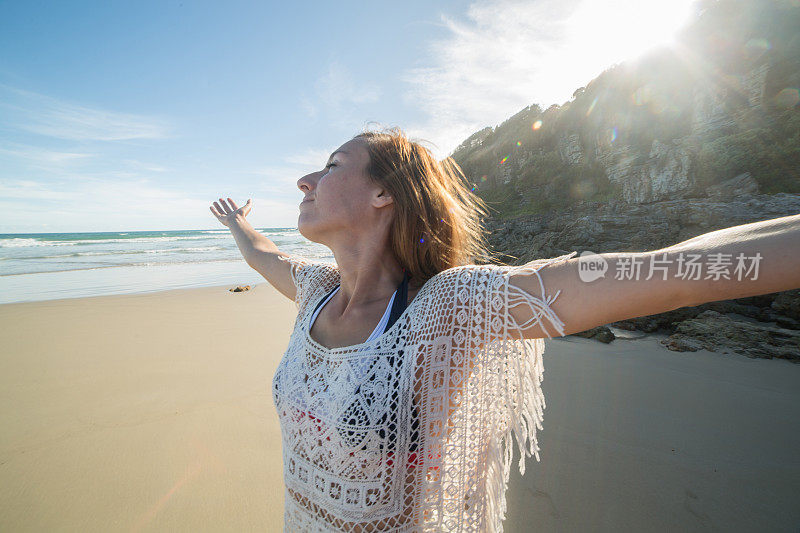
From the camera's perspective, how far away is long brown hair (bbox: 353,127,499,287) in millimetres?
1477

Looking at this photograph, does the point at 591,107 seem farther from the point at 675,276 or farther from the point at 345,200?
the point at 675,276

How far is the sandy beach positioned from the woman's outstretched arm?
1.59 meters

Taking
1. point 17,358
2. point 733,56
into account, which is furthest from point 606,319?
point 733,56

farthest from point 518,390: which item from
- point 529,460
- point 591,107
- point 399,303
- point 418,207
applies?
point 591,107

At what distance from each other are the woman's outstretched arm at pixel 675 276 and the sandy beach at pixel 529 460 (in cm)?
159

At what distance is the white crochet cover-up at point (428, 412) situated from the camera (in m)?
1.05

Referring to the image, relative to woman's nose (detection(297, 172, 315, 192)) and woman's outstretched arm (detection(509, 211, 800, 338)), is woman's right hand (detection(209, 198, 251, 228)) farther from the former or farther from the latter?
woman's outstretched arm (detection(509, 211, 800, 338))

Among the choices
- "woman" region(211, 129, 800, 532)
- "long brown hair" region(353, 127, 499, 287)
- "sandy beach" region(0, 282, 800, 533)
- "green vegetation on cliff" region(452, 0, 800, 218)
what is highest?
"green vegetation on cliff" region(452, 0, 800, 218)

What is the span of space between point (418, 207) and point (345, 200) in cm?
32

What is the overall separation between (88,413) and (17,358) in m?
2.24

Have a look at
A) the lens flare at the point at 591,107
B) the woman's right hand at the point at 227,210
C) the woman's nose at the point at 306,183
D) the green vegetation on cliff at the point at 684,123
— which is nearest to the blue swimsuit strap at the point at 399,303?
the woman's nose at the point at 306,183

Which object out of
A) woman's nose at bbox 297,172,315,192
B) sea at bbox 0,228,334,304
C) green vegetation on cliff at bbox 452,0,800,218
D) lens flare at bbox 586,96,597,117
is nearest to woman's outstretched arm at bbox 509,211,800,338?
woman's nose at bbox 297,172,315,192

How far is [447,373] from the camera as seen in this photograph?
41.2 inches

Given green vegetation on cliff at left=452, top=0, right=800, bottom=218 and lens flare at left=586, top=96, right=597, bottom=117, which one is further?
lens flare at left=586, top=96, right=597, bottom=117
